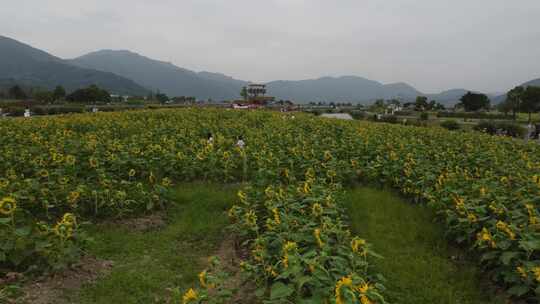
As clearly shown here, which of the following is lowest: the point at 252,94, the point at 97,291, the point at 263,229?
the point at 97,291

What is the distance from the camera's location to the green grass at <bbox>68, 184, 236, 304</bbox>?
3.64 meters

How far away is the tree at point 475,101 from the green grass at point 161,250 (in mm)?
57668

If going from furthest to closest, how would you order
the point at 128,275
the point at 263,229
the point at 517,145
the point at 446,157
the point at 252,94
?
the point at 252,94 < the point at 517,145 < the point at 446,157 < the point at 263,229 < the point at 128,275

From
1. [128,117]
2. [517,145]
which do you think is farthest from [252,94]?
[517,145]

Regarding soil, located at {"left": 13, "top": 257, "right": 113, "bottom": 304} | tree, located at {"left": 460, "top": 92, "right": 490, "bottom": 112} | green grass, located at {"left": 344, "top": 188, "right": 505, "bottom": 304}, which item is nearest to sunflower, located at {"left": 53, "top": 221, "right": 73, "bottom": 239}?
soil, located at {"left": 13, "top": 257, "right": 113, "bottom": 304}

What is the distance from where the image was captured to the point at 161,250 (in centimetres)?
462

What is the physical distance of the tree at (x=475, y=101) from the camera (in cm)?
5400

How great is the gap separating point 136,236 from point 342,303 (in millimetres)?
3496

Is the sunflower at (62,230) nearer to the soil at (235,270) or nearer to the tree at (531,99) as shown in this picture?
the soil at (235,270)

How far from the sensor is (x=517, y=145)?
10.1 m

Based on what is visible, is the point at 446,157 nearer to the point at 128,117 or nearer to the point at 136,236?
the point at 136,236

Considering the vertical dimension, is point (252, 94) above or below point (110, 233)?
above

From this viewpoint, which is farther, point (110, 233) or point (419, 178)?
point (419, 178)

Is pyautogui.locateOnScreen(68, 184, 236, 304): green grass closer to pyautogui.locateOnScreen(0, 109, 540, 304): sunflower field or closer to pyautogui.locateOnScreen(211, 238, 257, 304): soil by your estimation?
pyautogui.locateOnScreen(211, 238, 257, 304): soil
